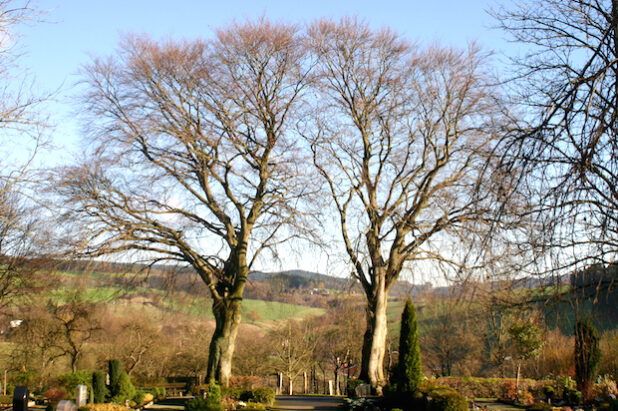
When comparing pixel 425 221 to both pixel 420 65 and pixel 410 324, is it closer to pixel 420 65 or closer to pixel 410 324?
pixel 410 324

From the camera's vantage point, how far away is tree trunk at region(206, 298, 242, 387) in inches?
845

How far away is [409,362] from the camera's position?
18.1m

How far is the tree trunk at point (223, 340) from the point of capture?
70.4 feet

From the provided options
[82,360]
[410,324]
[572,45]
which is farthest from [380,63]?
[82,360]

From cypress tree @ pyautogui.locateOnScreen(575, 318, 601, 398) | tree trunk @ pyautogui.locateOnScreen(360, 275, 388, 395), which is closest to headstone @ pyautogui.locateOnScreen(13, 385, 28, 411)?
tree trunk @ pyautogui.locateOnScreen(360, 275, 388, 395)

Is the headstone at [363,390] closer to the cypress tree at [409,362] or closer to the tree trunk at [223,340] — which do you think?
the cypress tree at [409,362]

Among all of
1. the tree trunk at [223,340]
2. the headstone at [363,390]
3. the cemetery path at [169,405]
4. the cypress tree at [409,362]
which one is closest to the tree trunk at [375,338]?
the headstone at [363,390]

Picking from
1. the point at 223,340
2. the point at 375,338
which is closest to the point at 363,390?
the point at 375,338

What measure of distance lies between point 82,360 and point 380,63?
31.3m

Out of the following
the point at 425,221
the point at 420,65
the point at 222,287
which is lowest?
the point at 222,287

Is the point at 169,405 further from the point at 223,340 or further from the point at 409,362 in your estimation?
the point at 409,362

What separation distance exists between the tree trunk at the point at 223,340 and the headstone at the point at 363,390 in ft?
17.1

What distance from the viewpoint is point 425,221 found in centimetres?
1959

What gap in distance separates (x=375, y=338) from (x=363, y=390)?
204 cm
